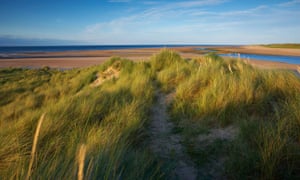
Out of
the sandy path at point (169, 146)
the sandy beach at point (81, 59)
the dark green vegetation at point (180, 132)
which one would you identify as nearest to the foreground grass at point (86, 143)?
the dark green vegetation at point (180, 132)

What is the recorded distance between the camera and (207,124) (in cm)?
333

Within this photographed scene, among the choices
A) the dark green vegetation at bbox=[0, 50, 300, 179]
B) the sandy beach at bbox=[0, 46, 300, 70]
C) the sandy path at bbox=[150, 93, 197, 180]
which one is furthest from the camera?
the sandy beach at bbox=[0, 46, 300, 70]

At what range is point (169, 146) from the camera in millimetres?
2877

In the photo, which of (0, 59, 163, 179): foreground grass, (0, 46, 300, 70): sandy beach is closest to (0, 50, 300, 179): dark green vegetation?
(0, 59, 163, 179): foreground grass

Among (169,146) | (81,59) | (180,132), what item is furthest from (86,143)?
(81,59)

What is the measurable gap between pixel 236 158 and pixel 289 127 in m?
0.95

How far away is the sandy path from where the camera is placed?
7.61ft

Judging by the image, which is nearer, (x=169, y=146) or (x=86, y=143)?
(x=86, y=143)

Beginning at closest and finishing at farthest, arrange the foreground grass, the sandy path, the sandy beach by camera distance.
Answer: the foreground grass, the sandy path, the sandy beach

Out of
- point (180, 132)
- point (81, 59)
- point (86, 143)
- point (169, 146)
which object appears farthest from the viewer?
point (81, 59)

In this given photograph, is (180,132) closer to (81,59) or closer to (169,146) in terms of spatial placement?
(169,146)

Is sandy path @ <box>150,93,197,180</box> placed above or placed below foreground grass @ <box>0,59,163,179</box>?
below

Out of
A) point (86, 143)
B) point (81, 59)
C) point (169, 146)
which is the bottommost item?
point (169, 146)

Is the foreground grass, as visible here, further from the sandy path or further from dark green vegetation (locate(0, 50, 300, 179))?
the sandy path
